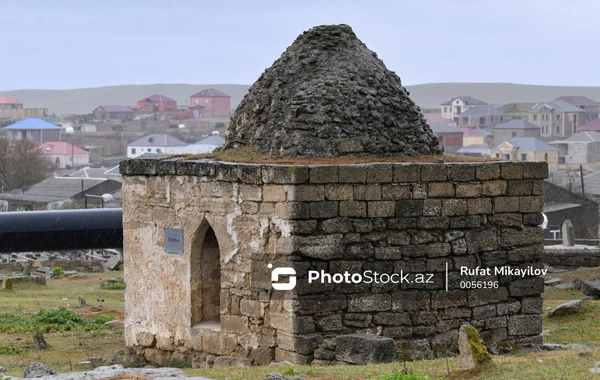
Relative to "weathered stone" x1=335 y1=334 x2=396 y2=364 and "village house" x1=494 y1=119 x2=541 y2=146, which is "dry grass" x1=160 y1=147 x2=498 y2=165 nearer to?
"weathered stone" x1=335 y1=334 x2=396 y2=364

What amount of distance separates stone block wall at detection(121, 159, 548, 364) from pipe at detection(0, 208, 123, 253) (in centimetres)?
216

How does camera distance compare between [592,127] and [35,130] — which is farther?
[35,130]

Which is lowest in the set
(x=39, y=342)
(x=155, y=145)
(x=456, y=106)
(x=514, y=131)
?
(x=39, y=342)

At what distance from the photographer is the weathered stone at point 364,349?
998 cm

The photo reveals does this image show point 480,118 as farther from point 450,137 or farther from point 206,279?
point 206,279

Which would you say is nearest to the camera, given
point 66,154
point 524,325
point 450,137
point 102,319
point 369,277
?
point 369,277

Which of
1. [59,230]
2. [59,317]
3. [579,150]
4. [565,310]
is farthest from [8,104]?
[565,310]

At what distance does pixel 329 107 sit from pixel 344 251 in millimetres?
1639

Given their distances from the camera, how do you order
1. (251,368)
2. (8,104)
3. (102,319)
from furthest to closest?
(8,104)
(102,319)
(251,368)

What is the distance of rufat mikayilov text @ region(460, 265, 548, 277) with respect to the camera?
11199 millimetres

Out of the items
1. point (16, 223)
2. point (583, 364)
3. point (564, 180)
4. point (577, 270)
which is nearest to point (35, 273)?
point (577, 270)

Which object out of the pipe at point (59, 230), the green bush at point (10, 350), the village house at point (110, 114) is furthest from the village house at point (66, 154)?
the green bush at point (10, 350)

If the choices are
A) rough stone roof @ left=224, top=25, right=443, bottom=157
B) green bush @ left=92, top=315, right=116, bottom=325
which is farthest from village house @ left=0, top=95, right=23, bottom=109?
rough stone roof @ left=224, top=25, right=443, bottom=157

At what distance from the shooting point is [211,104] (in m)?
183
